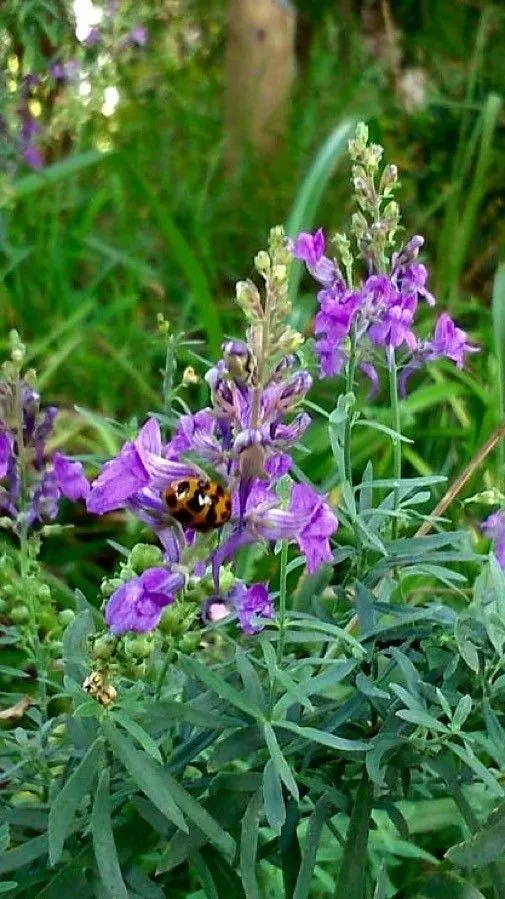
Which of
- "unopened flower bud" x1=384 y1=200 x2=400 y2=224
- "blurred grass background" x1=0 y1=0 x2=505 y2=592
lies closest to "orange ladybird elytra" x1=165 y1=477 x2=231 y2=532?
"unopened flower bud" x1=384 y1=200 x2=400 y2=224

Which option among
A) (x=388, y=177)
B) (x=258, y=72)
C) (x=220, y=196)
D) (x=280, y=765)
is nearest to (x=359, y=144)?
(x=388, y=177)

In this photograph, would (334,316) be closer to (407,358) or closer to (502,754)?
(407,358)

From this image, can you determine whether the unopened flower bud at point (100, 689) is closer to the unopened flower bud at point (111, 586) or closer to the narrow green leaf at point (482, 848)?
the unopened flower bud at point (111, 586)

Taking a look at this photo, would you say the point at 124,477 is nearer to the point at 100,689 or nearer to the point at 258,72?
the point at 100,689

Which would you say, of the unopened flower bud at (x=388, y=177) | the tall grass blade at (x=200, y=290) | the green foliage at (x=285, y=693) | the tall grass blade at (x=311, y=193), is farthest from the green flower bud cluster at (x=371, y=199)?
the tall grass blade at (x=200, y=290)

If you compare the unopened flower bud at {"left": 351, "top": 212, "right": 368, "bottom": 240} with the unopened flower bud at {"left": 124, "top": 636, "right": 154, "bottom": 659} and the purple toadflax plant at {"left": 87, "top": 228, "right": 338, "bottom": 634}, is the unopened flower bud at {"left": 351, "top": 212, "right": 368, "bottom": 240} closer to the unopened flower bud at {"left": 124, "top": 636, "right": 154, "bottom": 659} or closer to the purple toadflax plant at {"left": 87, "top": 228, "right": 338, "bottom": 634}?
the purple toadflax plant at {"left": 87, "top": 228, "right": 338, "bottom": 634}
